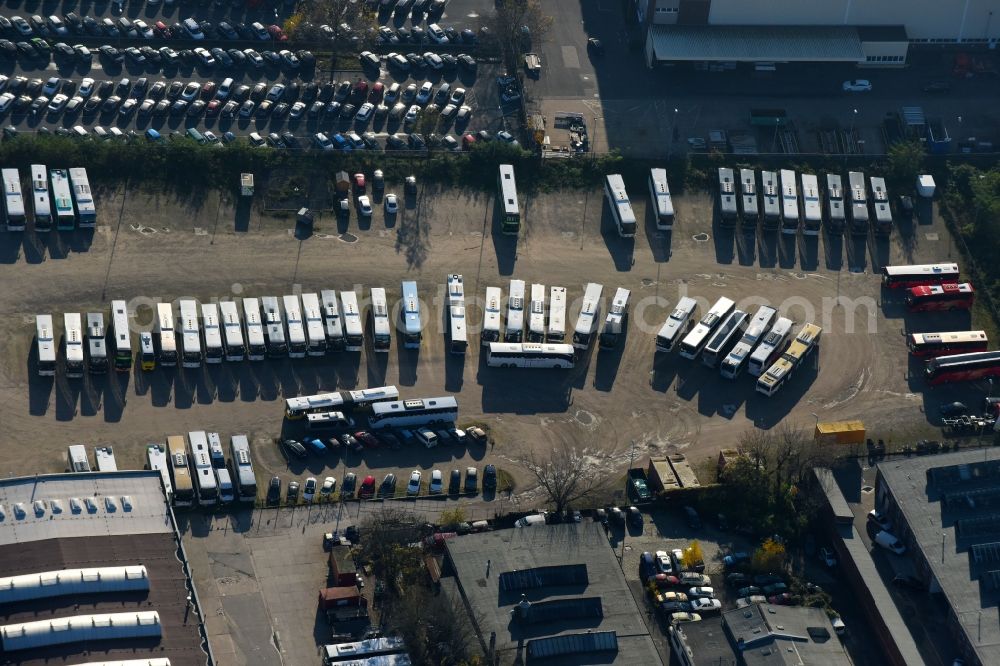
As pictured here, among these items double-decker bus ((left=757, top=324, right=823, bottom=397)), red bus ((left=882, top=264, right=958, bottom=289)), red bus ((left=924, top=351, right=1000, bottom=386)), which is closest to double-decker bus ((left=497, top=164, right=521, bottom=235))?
double-decker bus ((left=757, top=324, right=823, bottom=397))

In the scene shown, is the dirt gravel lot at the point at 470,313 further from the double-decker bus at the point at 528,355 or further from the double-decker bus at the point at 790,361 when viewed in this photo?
the double-decker bus at the point at 790,361

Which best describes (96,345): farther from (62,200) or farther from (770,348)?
(770,348)

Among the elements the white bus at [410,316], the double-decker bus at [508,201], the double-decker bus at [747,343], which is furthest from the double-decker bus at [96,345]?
the double-decker bus at [747,343]

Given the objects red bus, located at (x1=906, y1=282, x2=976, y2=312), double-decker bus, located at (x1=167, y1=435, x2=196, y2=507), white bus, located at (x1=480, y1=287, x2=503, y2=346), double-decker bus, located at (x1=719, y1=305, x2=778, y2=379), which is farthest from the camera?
red bus, located at (x1=906, y1=282, x2=976, y2=312)

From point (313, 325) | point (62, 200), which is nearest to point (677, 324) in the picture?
point (313, 325)

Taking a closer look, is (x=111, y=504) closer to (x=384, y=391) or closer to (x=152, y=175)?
(x=384, y=391)

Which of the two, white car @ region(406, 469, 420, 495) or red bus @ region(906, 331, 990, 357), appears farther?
red bus @ region(906, 331, 990, 357)

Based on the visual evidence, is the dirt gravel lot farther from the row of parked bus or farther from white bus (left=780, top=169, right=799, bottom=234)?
the row of parked bus
